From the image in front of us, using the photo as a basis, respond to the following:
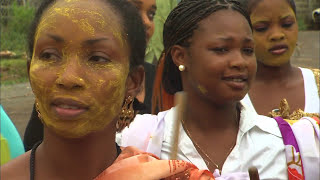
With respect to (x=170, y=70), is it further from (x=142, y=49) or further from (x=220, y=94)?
(x=142, y=49)

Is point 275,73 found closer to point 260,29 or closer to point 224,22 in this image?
point 260,29

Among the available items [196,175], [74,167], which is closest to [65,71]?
[74,167]

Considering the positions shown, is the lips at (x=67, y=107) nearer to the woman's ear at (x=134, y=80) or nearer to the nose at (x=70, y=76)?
the nose at (x=70, y=76)

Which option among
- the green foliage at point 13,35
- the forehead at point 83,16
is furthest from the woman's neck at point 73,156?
the green foliage at point 13,35

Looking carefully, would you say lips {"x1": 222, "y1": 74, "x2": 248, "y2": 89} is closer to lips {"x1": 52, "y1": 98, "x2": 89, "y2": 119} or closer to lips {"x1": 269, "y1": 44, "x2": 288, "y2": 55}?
lips {"x1": 52, "y1": 98, "x2": 89, "y2": 119}

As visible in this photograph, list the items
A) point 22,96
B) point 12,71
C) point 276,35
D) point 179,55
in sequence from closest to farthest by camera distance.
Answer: point 179,55 < point 276,35 < point 22,96 < point 12,71

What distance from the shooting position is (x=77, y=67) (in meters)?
1.73

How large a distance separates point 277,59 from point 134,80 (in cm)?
154

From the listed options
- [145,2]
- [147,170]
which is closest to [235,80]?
[147,170]

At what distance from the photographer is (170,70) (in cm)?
267

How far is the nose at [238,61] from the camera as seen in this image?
7.48ft

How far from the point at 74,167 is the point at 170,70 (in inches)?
39.2

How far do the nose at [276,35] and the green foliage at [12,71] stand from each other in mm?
7046

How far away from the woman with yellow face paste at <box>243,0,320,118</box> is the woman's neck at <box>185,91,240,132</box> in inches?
26.3
